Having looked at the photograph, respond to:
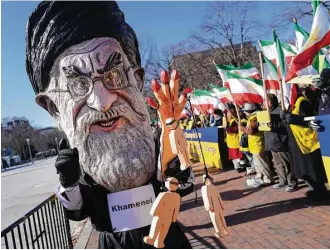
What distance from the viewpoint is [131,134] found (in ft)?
5.60

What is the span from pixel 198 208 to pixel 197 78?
67.2 ft

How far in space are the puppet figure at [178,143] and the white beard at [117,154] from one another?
0.25 meters

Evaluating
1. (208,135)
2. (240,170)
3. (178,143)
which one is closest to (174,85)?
(178,143)

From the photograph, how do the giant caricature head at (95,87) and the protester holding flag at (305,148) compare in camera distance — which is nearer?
the giant caricature head at (95,87)

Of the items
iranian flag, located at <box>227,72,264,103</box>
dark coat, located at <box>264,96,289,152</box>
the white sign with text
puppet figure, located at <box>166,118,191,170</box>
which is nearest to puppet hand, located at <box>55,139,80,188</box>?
the white sign with text

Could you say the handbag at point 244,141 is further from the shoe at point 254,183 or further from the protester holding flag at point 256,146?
the shoe at point 254,183

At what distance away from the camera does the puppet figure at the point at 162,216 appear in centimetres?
137

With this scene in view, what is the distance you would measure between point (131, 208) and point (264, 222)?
3678 mm

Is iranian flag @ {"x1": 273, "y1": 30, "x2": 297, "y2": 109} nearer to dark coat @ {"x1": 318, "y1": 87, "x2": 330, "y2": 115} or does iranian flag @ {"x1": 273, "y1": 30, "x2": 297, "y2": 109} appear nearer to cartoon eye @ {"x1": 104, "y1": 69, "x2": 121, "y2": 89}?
dark coat @ {"x1": 318, "y1": 87, "x2": 330, "y2": 115}

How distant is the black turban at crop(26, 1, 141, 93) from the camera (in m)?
1.72

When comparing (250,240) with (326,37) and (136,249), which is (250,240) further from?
(136,249)

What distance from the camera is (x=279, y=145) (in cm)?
579

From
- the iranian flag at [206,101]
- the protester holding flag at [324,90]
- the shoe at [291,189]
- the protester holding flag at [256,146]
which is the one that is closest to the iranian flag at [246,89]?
the protester holding flag at [256,146]

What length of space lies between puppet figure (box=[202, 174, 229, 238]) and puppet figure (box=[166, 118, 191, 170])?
13cm
